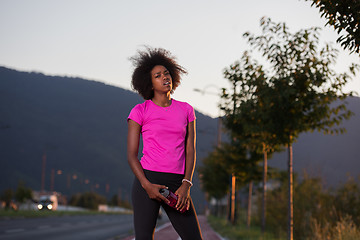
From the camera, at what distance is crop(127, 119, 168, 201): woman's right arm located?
3840mm

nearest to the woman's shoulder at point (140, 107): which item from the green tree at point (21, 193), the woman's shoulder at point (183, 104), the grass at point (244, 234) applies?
the woman's shoulder at point (183, 104)

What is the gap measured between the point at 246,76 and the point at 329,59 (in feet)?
6.78

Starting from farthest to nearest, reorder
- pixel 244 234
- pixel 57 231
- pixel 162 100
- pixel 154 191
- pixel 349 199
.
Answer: pixel 57 231 → pixel 244 234 → pixel 349 199 → pixel 162 100 → pixel 154 191

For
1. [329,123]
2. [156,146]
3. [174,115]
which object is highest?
[329,123]

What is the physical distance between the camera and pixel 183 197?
3.91m

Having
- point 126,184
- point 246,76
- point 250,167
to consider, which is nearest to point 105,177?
point 126,184

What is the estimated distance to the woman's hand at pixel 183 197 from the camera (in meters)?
3.89

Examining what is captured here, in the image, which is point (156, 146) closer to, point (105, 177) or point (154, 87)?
point (154, 87)

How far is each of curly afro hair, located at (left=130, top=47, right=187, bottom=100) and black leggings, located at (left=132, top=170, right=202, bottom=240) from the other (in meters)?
0.75

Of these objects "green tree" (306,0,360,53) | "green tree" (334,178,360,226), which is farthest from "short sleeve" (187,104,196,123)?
"green tree" (334,178,360,226)

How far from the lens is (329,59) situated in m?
12.6

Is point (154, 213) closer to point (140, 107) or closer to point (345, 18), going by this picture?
point (140, 107)

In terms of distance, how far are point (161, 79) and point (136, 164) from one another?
76cm

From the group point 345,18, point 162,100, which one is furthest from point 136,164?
point 345,18
